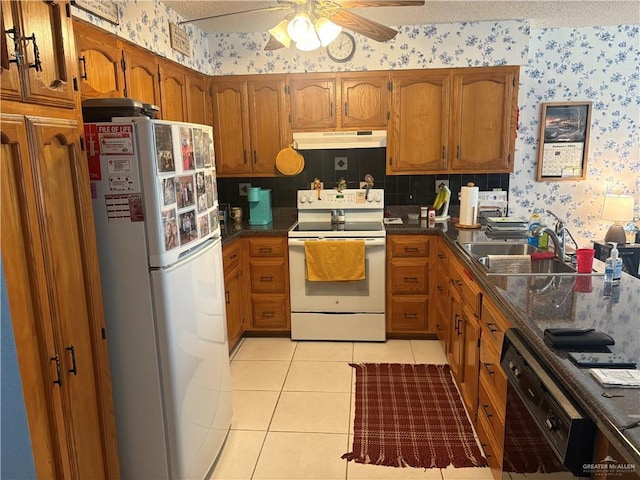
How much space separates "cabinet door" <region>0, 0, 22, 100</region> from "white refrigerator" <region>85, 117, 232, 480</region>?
0.49 metres

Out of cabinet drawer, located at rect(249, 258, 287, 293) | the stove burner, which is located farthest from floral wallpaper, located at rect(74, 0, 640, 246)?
cabinet drawer, located at rect(249, 258, 287, 293)

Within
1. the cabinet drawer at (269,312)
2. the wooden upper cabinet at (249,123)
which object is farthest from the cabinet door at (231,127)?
the cabinet drawer at (269,312)

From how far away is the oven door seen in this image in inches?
140

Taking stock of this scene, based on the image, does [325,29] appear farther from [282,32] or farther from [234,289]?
[234,289]

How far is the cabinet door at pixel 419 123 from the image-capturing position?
12.2ft

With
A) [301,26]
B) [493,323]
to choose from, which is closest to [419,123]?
[301,26]

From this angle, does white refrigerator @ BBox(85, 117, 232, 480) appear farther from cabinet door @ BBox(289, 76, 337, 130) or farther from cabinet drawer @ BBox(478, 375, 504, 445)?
cabinet door @ BBox(289, 76, 337, 130)

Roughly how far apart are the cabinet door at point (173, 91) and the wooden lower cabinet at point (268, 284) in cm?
108

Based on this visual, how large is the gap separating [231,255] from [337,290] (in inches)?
33.6

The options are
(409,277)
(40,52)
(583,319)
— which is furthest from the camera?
(409,277)

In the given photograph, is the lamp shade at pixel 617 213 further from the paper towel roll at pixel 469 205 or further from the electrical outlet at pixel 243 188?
the electrical outlet at pixel 243 188

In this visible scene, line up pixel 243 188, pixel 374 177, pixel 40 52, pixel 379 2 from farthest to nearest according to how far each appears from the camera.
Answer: pixel 243 188 < pixel 374 177 < pixel 379 2 < pixel 40 52

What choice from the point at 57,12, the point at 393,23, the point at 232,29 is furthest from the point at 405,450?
the point at 232,29

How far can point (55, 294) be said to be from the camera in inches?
53.2
